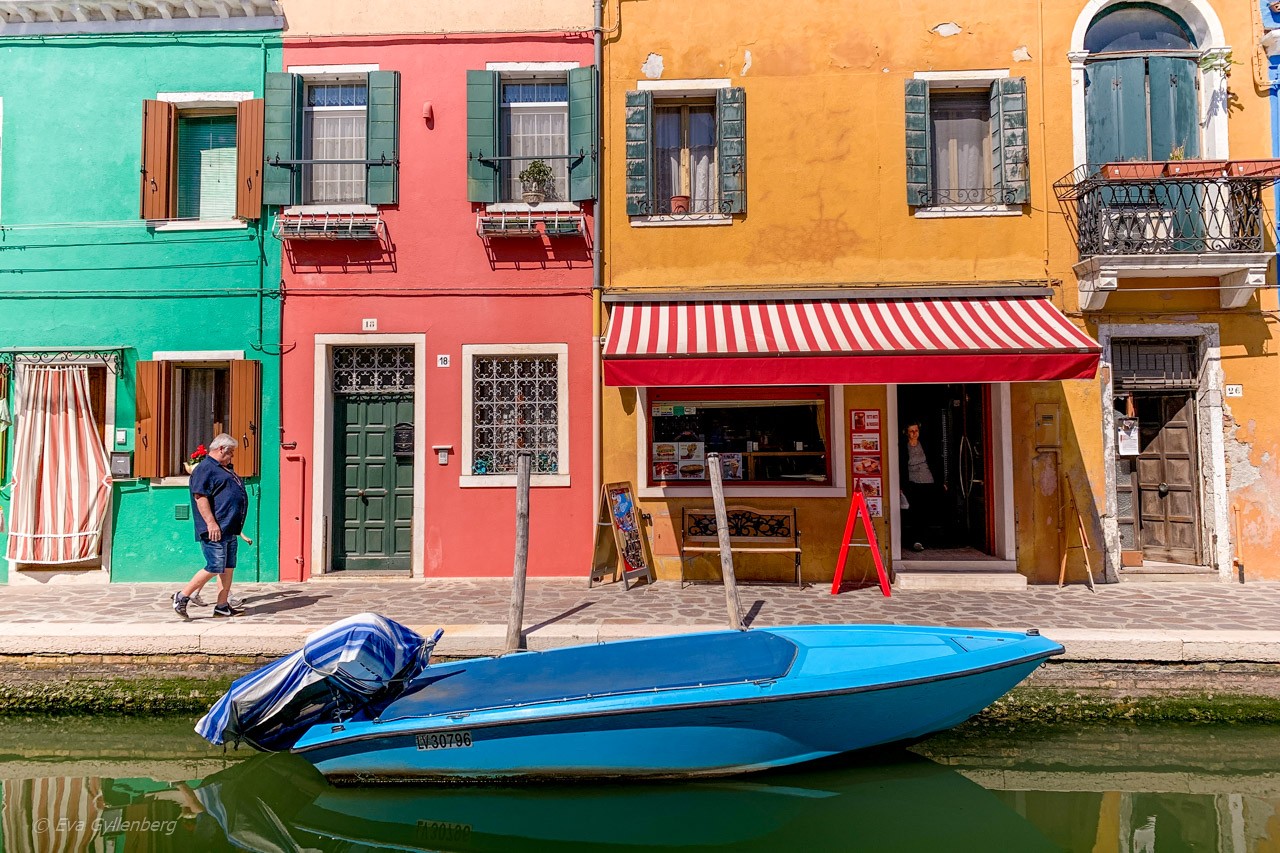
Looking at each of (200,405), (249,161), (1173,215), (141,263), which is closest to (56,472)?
(200,405)

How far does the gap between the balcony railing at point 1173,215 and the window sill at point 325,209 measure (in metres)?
7.91

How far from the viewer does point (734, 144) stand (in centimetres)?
920

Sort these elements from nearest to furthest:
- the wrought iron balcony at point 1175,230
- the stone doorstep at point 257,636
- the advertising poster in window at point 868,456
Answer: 1. the stone doorstep at point 257,636
2. the wrought iron balcony at point 1175,230
3. the advertising poster in window at point 868,456

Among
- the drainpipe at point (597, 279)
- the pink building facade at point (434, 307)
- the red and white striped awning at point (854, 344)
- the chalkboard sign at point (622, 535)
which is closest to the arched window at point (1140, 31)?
the red and white striped awning at point (854, 344)

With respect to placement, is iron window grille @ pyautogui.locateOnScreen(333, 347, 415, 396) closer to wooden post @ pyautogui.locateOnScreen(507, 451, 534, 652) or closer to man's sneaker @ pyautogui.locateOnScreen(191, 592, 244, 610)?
man's sneaker @ pyautogui.locateOnScreen(191, 592, 244, 610)

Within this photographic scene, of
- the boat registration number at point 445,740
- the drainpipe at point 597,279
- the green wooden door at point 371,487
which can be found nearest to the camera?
the boat registration number at point 445,740

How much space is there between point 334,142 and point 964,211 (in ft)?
24.2

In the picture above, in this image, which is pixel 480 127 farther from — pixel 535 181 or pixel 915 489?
pixel 915 489

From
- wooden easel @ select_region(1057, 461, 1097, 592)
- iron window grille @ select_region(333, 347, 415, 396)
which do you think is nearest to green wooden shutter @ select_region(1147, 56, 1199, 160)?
wooden easel @ select_region(1057, 461, 1097, 592)

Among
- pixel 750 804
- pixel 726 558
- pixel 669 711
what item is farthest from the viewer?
pixel 726 558

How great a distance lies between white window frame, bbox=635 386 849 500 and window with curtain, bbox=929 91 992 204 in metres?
2.75

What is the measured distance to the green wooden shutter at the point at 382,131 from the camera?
30.7ft

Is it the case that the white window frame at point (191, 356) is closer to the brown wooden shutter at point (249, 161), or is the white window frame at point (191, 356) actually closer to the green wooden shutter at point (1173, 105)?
the brown wooden shutter at point (249, 161)

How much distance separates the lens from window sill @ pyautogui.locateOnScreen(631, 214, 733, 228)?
9.24 metres
